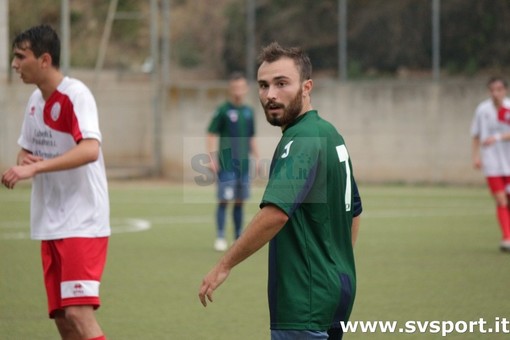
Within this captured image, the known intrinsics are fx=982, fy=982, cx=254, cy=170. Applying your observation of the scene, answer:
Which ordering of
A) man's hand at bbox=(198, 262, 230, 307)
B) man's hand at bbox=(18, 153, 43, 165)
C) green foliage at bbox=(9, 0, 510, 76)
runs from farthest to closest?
1. green foliage at bbox=(9, 0, 510, 76)
2. man's hand at bbox=(18, 153, 43, 165)
3. man's hand at bbox=(198, 262, 230, 307)

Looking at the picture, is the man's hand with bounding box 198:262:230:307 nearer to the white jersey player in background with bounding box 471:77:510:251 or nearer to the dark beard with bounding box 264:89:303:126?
the dark beard with bounding box 264:89:303:126

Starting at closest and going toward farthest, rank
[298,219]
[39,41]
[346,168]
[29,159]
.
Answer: [298,219], [346,168], [29,159], [39,41]

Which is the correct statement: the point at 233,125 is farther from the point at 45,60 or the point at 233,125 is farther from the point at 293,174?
the point at 293,174

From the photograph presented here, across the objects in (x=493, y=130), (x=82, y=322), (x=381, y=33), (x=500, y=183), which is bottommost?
(x=82, y=322)

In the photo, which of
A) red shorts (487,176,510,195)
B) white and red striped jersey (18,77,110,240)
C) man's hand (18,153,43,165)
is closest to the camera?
man's hand (18,153,43,165)

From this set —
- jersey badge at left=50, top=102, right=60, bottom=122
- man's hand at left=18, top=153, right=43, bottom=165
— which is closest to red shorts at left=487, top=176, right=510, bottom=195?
jersey badge at left=50, top=102, right=60, bottom=122

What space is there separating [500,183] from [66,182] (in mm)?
9062

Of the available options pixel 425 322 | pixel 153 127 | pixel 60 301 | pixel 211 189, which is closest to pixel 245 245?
pixel 60 301

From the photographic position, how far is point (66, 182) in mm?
6090

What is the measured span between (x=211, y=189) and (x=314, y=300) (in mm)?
21712

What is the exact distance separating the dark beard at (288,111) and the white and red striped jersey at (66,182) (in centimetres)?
167

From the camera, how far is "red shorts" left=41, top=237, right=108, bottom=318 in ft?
19.4

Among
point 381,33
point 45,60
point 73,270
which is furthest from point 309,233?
point 381,33

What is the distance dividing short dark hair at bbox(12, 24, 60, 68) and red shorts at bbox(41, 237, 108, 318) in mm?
1119
